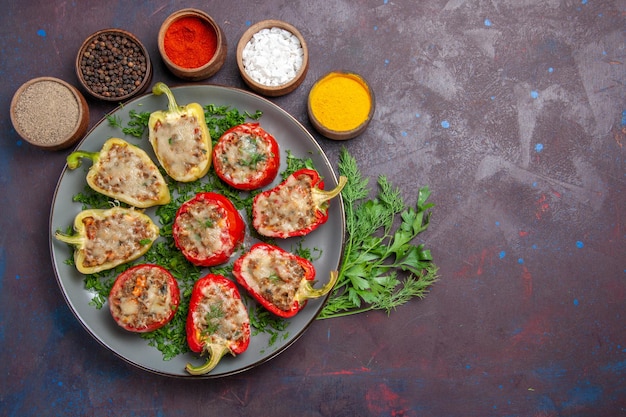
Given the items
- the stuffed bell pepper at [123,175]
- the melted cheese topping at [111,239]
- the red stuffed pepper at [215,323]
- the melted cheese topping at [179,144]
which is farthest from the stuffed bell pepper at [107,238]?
the red stuffed pepper at [215,323]

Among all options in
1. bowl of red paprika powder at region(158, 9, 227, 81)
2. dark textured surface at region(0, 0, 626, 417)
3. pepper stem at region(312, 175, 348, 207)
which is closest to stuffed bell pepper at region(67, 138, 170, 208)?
dark textured surface at region(0, 0, 626, 417)

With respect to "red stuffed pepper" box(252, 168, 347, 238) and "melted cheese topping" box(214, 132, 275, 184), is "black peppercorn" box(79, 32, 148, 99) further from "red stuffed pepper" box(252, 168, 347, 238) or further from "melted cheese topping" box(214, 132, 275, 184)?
"red stuffed pepper" box(252, 168, 347, 238)

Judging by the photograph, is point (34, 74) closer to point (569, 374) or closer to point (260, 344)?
point (260, 344)

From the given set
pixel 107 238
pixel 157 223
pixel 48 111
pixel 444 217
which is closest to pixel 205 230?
pixel 157 223

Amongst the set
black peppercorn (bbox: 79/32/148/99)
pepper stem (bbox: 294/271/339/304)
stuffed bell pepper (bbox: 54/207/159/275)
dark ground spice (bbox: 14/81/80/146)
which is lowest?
pepper stem (bbox: 294/271/339/304)

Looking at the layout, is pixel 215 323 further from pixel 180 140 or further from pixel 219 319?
pixel 180 140

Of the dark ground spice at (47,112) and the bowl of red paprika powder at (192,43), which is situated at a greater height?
the bowl of red paprika powder at (192,43)

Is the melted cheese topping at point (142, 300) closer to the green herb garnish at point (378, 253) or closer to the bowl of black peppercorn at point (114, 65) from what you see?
the green herb garnish at point (378, 253)
